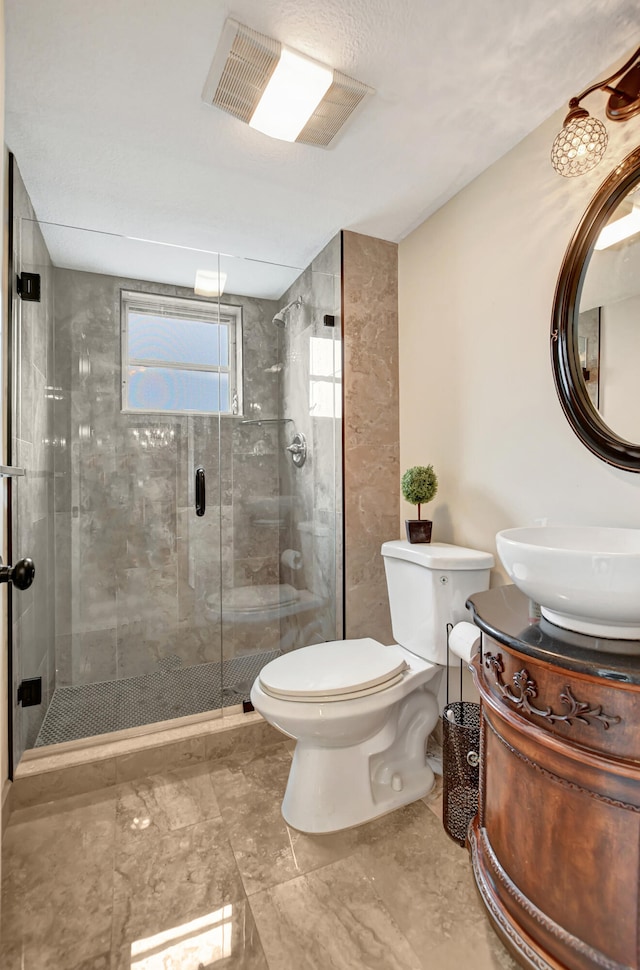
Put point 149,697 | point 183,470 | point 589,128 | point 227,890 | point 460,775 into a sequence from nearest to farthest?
point 589,128 → point 227,890 → point 460,775 → point 149,697 → point 183,470

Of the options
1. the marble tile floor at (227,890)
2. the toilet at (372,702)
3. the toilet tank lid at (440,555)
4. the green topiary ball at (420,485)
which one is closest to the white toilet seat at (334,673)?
the toilet at (372,702)

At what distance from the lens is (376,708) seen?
152cm

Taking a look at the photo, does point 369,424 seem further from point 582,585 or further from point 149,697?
point 149,697

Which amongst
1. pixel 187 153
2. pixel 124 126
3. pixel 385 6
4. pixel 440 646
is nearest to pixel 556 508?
pixel 440 646

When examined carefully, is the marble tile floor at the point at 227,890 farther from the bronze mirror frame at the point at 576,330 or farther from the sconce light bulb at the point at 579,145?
the sconce light bulb at the point at 579,145

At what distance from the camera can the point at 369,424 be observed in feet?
7.38

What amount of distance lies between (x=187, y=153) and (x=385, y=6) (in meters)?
0.81

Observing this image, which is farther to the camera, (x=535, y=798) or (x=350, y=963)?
(x=350, y=963)

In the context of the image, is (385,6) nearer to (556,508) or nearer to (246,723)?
(556,508)

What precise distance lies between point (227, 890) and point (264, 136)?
231cm

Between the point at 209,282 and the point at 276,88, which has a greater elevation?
the point at 276,88

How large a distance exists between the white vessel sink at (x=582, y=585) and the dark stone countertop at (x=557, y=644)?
0.09ft

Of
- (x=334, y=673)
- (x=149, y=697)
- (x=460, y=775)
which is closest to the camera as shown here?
(x=460, y=775)

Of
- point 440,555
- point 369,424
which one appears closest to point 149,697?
point 440,555
